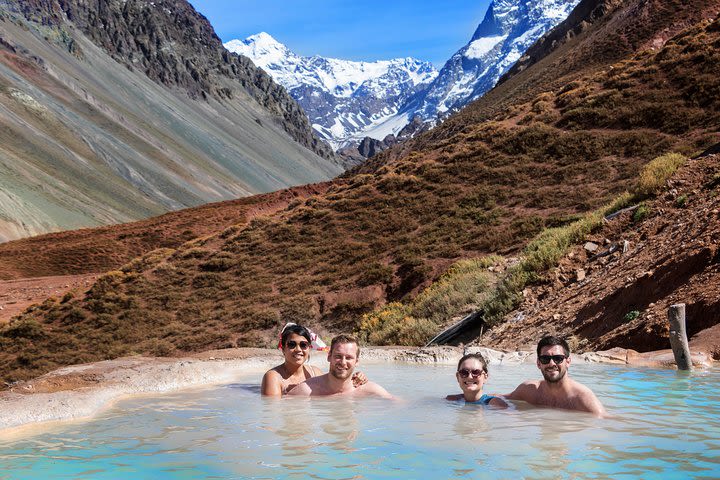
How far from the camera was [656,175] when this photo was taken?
18500 millimetres

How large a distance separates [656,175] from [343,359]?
45.1ft

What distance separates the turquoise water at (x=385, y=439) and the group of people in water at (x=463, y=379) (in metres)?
0.17

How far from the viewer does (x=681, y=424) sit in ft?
20.9

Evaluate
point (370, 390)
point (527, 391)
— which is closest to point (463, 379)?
point (527, 391)

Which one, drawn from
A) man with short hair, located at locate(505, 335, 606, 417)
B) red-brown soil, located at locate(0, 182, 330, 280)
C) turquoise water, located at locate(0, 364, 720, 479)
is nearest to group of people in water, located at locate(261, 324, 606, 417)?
man with short hair, located at locate(505, 335, 606, 417)

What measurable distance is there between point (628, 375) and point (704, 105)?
77.2ft

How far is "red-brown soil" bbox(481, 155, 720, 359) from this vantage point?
11.2 metres

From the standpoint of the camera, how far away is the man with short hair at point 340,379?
783 centimetres

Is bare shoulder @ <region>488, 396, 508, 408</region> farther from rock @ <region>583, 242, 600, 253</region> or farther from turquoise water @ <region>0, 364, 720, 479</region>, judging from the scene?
rock @ <region>583, 242, 600, 253</region>

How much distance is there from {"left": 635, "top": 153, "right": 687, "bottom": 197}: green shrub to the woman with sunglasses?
12516 mm

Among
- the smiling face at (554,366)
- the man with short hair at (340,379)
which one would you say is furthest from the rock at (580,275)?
the smiling face at (554,366)

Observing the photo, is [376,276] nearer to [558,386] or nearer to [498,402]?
[498,402]

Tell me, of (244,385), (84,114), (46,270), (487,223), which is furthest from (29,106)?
(244,385)

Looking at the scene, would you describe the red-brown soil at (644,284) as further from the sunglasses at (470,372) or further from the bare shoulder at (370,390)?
the bare shoulder at (370,390)
